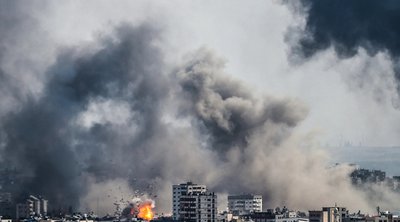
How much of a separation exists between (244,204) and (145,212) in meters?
23.4

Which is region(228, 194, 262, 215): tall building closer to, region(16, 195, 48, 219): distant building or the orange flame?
the orange flame

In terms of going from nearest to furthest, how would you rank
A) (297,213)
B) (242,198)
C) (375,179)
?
1. (297,213)
2. (242,198)
3. (375,179)

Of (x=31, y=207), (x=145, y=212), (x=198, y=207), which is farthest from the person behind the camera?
(x=31, y=207)

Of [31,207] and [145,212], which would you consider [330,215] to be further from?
[31,207]

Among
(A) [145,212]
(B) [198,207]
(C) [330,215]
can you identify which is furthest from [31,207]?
(C) [330,215]

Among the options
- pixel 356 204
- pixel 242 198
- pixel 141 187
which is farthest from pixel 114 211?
pixel 356 204

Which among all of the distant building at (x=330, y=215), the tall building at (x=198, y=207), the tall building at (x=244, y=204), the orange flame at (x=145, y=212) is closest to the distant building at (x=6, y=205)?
the orange flame at (x=145, y=212)

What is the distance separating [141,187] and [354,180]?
25806 mm

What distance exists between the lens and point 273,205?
158m

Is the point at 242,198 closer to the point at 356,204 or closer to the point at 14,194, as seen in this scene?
the point at 356,204

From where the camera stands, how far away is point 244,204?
513 feet

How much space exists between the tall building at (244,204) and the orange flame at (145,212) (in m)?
19.8

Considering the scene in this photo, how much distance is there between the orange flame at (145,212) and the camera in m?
134

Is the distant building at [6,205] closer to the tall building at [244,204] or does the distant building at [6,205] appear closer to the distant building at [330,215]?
the tall building at [244,204]
